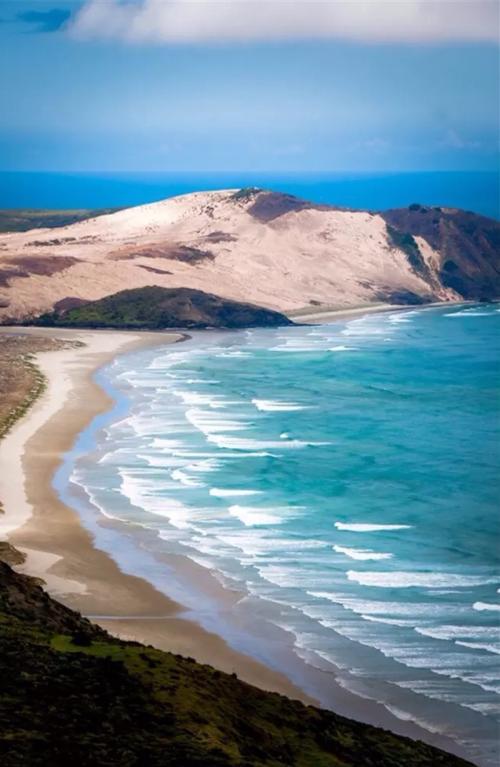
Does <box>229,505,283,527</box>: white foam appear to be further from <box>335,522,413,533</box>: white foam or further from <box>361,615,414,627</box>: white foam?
<box>361,615,414,627</box>: white foam

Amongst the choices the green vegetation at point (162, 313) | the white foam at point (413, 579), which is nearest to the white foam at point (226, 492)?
the white foam at point (413, 579)

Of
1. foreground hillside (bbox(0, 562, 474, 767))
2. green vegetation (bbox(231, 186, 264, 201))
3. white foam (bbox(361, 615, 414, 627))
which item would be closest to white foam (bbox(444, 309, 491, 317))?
green vegetation (bbox(231, 186, 264, 201))

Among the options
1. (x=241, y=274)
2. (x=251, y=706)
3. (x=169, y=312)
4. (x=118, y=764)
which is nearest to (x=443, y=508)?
(x=251, y=706)

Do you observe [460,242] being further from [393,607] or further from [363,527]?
[393,607]

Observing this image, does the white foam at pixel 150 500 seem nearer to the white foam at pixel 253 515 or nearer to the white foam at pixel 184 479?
the white foam at pixel 184 479

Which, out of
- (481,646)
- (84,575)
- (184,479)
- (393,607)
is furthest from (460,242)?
(481,646)

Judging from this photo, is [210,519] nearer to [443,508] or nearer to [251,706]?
[443,508]

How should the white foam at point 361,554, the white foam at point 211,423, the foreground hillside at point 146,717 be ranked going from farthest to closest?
the white foam at point 211,423, the white foam at point 361,554, the foreground hillside at point 146,717
